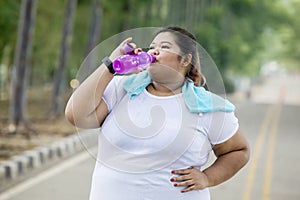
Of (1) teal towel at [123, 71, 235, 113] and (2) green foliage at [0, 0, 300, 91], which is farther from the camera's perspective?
(2) green foliage at [0, 0, 300, 91]

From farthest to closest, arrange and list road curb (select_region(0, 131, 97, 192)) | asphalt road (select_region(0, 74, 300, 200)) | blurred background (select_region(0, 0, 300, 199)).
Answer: blurred background (select_region(0, 0, 300, 199)) < road curb (select_region(0, 131, 97, 192)) < asphalt road (select_region(0, 74, 300, 200))

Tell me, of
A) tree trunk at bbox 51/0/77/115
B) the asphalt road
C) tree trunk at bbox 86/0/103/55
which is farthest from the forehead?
tree trunk at bbox 86/0/103/55

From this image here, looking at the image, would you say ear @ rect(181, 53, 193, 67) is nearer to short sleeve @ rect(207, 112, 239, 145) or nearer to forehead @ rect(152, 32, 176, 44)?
forehead @ rect(152, 32, 176, 44)

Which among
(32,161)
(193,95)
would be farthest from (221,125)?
(32,161)

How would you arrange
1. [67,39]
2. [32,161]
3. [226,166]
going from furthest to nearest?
[67,39], [32,161], [226,166]

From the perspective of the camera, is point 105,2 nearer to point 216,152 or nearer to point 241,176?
point 241,176

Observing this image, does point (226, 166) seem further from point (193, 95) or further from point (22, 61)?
point (22, 61)

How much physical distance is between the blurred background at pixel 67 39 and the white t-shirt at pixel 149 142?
418 mm

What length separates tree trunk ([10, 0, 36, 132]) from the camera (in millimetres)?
16703

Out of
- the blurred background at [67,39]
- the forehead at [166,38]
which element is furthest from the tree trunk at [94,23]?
the forehead at [166,38]

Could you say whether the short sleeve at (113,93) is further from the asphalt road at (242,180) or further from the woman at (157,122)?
the asphalt road at (242,180)

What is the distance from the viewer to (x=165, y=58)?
252cm

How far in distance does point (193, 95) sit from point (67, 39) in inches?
799

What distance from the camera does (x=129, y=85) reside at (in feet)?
8.50
